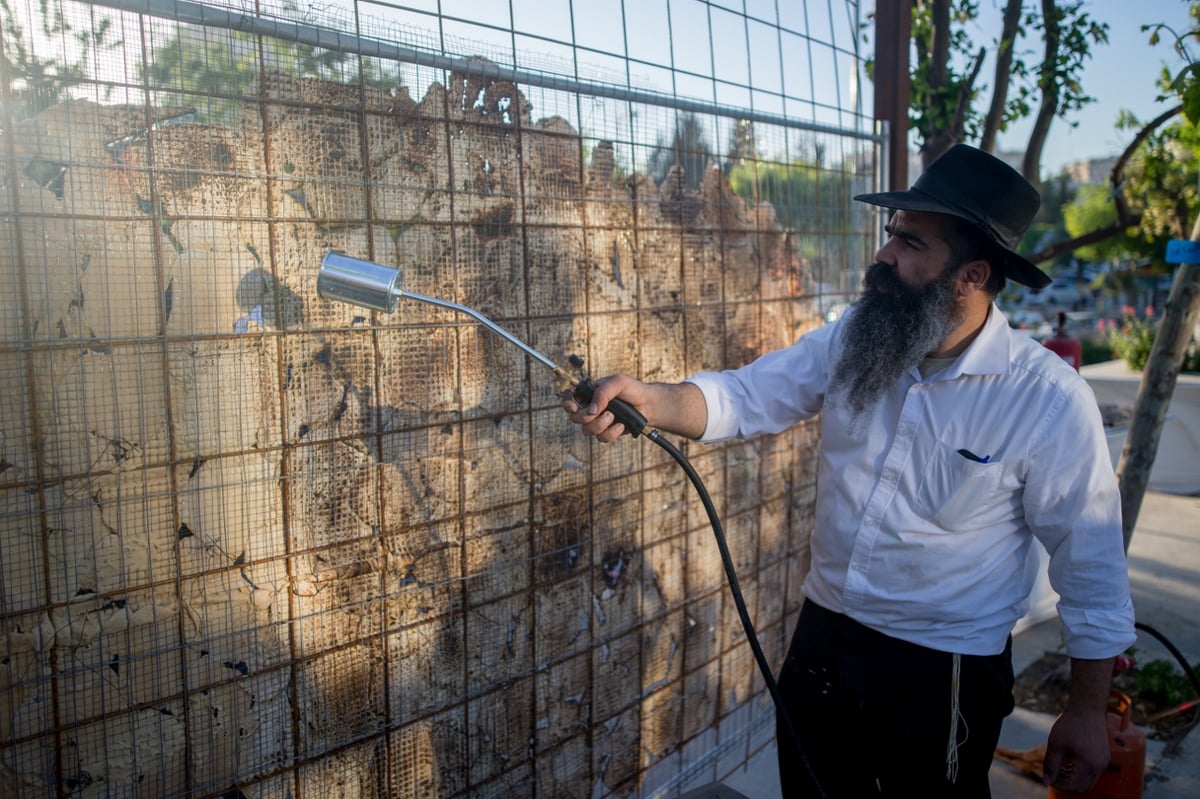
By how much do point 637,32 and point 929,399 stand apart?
1.55m

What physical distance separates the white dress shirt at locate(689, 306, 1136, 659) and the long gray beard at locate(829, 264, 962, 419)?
0.07 meters

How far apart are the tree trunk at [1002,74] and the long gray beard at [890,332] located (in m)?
3.80

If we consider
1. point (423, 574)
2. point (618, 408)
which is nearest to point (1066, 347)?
point (618, 408)

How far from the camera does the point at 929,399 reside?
2.39 m

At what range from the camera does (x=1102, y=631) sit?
216 cm

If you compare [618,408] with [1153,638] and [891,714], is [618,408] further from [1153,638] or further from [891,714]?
[1153,638]

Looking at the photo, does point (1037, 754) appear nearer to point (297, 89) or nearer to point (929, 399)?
point (929, 399)

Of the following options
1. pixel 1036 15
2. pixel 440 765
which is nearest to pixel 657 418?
pixel 440 765

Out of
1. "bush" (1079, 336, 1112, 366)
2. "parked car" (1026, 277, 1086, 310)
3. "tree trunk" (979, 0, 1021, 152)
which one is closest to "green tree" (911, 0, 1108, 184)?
"tree trunk" (979, 0, 1021, 152)

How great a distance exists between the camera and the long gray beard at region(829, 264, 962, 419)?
2.40 m

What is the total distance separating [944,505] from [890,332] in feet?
1.60

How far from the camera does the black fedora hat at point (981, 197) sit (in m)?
2.32

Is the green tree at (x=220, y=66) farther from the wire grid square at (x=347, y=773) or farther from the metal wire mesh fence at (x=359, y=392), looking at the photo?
the wire grid square at (x=347, y=773)

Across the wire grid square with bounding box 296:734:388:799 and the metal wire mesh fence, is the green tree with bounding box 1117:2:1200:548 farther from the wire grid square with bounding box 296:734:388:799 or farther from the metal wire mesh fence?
the wire grid square with bounding box 296:734:388:799
